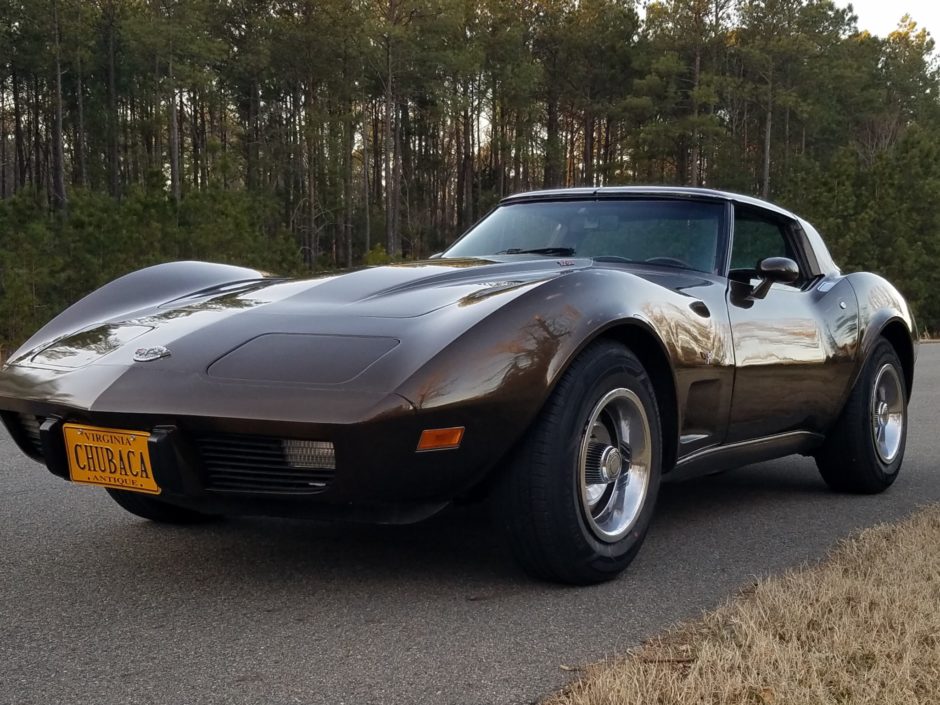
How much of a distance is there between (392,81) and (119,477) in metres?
43.0

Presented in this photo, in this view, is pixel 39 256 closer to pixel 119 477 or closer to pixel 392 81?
pixel 119 477

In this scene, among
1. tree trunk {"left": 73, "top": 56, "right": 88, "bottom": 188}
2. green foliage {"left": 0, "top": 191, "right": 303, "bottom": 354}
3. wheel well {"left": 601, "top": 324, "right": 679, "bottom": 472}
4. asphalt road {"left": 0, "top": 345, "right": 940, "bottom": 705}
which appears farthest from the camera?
tree trunk {"left": 73, "top": 56, "right": 88, "bottom": 188}

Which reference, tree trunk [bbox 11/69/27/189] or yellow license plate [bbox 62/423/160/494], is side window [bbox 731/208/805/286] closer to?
yellow license plate [bbox 62/423/160/494]

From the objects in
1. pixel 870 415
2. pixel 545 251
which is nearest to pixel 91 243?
pixel 545 251

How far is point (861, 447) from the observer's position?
4.66 meters

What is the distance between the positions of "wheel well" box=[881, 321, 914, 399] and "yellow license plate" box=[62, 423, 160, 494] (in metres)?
3.80

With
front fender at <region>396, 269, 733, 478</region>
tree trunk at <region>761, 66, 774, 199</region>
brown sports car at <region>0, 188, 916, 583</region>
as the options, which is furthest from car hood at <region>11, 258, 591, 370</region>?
tree trunk at <region>761, 66, 774, 199</region>

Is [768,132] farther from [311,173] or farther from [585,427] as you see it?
[585,427]

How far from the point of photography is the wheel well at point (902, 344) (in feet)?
17.1

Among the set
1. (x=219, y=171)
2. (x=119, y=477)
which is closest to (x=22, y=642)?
(x=119, y=477)

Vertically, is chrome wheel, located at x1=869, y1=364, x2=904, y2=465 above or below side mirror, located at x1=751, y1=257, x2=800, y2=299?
below

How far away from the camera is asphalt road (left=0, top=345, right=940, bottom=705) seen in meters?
2.26

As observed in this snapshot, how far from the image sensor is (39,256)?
15.1 meters

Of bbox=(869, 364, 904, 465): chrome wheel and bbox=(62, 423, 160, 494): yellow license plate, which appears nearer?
bbox=(62, 423, 160, 494): yellow license plate
